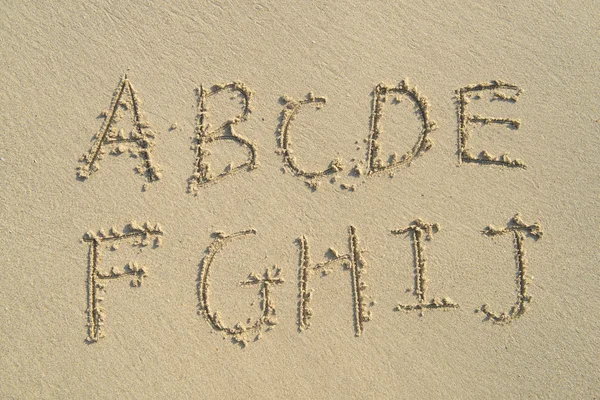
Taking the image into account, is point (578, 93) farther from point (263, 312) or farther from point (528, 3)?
point (263, 312)

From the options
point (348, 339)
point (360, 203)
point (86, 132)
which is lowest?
point (348, 339)

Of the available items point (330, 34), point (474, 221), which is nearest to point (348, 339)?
point (474, 221)

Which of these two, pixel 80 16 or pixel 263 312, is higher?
pixel 80 16

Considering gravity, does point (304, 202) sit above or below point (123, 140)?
below
